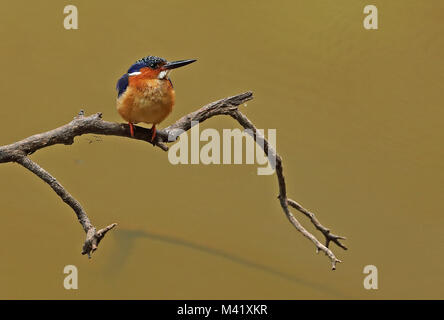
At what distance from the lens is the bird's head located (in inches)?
84.6

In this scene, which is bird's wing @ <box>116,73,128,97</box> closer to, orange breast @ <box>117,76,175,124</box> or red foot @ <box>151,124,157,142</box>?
orange breast @ <box>117,76,175,124</box>

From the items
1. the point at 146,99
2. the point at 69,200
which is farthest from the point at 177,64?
the point at 69,200

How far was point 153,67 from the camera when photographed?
2.15 metres

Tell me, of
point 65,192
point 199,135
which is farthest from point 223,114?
point 65,192

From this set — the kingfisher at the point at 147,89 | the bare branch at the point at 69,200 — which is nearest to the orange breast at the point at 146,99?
the kingfisher at the point at 147,89

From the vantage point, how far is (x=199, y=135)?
263 centimetres

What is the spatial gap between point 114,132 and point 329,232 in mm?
1415

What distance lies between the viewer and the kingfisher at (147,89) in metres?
2.13

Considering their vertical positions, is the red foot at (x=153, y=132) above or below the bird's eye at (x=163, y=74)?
below

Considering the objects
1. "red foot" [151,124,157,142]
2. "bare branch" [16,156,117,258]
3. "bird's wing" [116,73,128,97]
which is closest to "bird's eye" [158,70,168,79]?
"bird's wing" [116,73,128,97]

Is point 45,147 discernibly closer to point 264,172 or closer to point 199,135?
point 199,135

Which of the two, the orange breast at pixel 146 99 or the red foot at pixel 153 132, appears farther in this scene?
the red foot at pixel 153 132

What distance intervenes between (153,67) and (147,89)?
102mm

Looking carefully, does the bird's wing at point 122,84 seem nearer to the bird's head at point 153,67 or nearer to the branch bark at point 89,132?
the bird's head at point 153,67
